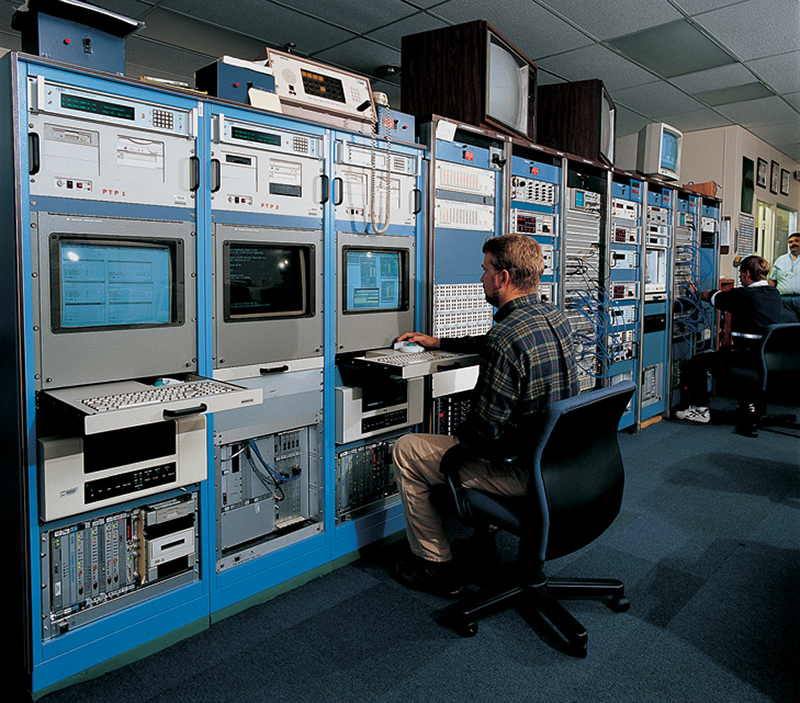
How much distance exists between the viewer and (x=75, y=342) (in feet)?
5.65

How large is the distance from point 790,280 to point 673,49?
9.21 ft

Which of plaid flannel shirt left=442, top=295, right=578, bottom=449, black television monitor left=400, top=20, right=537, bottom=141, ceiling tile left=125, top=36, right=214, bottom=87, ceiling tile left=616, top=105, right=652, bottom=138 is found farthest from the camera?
ceiling tile left=616, top=105, right=652, bottom=138

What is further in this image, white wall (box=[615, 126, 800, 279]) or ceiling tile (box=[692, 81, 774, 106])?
white wall (box=[615, 126, 800, 279])

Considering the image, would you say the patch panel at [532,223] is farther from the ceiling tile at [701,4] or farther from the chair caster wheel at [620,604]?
the chair caster wheel at [620,604]

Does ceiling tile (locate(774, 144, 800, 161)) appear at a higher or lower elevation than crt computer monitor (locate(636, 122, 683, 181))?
higher

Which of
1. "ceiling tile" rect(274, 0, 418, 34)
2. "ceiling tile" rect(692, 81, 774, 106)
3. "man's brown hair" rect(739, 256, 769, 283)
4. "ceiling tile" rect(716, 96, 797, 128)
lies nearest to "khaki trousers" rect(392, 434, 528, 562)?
"ceiling tile" rect(274, 0, 418, 34)

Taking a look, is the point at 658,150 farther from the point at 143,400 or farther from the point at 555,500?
the point at 143,400

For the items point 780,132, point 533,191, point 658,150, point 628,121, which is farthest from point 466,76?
point 780,132

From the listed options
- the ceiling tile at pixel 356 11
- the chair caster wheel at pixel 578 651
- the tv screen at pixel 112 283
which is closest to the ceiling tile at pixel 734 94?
the ceiling tile at pixel 356 11

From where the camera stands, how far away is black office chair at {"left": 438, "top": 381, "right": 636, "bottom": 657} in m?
1.73

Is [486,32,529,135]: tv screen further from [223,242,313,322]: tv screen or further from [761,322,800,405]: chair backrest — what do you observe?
[761,322,800,405]: chair backrest

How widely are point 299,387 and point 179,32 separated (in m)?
3.08

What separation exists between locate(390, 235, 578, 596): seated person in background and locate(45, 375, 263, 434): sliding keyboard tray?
0.72 meters

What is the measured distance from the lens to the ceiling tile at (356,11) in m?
3.61
